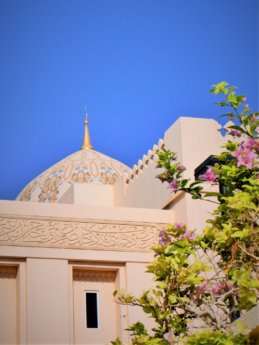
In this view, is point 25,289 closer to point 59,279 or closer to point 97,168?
point 59,279

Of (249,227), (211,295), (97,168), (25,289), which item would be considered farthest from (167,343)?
(97,168)

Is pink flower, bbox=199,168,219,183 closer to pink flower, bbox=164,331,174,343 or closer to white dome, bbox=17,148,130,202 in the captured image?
pink flower, bbox=164,331,174,343

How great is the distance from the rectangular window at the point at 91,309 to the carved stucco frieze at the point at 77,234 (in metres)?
0.64

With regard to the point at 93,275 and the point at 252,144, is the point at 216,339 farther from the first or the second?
the point at 93,275

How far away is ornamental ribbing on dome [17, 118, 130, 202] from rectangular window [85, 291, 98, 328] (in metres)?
4.48

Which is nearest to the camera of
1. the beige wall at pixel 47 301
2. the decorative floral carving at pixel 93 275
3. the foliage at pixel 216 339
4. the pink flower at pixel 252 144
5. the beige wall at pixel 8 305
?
the foliage at pixel 216 339

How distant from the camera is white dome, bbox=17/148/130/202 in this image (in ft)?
53.9

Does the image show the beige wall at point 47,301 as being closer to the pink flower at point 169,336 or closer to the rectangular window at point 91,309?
the rectangular window at point 91,309

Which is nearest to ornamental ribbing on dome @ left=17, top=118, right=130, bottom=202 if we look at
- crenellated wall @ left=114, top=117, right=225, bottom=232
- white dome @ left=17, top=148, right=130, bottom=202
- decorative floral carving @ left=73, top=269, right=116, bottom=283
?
white dome @ left=17, top=148, right=130, bottom=202

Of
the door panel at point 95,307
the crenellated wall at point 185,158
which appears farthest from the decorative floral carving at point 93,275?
the crenellated wall at point 185,158

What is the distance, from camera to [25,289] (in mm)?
11203

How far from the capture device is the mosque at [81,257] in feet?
36.7

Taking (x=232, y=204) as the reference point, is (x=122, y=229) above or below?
above

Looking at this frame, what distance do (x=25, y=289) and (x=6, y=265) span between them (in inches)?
17.2
